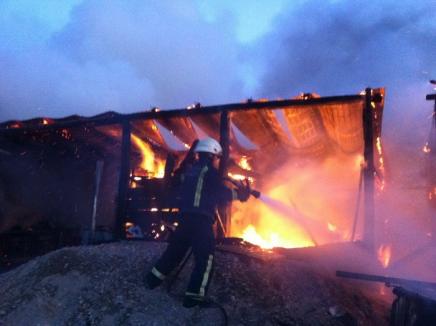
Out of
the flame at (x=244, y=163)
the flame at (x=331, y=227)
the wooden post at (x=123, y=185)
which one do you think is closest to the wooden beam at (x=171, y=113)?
the wooden post at (x=123, y=185)

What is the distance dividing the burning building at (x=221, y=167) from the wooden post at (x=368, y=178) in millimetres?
22

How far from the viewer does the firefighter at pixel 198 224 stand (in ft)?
15.3

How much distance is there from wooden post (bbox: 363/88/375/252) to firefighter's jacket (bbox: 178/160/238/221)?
3.78 meters

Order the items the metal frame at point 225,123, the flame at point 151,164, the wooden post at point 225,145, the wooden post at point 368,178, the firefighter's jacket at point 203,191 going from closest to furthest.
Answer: the firefighter's jacket at point 203,191, the wooden post at point 368,178, the metal frame at point 225,123, the wooden post at point 225,145, the flame at point 151,164

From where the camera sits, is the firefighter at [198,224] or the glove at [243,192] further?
the glove at [243,192]

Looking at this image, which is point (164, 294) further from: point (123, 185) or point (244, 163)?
point (244, 163)

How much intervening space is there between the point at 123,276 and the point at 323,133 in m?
→ 6.77

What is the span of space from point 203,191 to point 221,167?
10.5ft

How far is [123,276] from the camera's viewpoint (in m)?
5.62

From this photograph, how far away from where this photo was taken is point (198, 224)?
5.00 m

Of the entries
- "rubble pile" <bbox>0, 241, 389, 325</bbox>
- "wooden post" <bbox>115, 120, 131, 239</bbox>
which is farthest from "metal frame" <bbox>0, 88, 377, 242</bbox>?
"rubble pile" <bbox>0, 241, 389, 325</bbox>

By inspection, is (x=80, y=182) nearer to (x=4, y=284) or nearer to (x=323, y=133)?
(x=4, y=284)

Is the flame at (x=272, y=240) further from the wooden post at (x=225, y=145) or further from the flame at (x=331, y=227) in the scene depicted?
the wooden post at (x=225, y=145)

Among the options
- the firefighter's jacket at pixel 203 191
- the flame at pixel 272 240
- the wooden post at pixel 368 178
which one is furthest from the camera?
the flame at pixel 272 240
